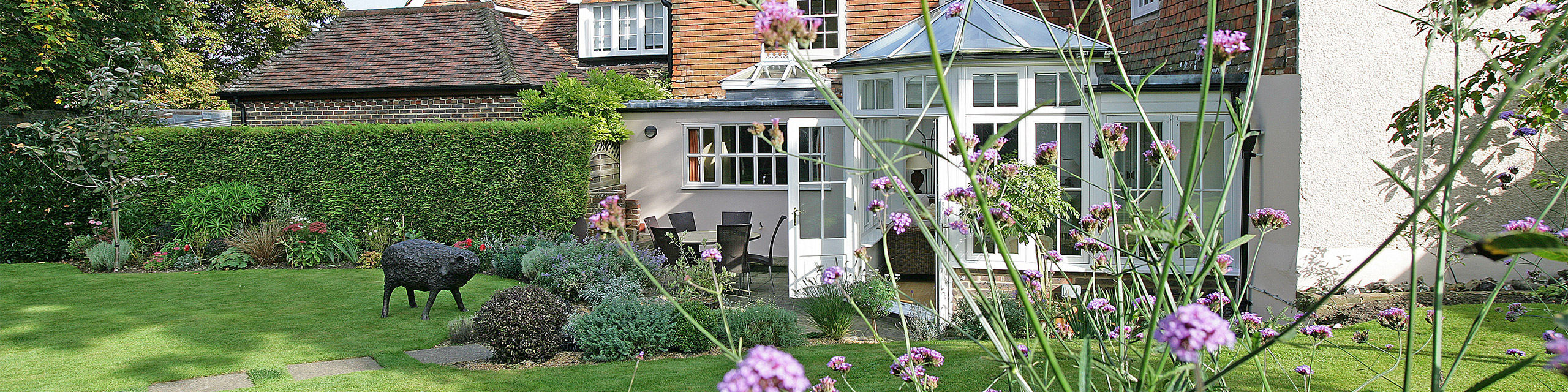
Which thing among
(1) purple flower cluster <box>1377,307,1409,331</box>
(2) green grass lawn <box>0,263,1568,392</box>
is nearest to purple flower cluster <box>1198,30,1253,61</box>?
(1) purple flower cluster <box>1377,307,1409,331</box>

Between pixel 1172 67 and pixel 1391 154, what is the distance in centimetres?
265

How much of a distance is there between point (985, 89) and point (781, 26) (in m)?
5.53

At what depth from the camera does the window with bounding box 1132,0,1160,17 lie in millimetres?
8789

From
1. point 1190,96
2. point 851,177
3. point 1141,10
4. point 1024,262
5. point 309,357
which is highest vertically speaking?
point 1141,10

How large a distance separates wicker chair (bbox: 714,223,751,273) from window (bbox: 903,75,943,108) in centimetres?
201

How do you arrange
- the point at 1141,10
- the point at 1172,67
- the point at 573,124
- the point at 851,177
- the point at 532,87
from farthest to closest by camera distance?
the point at 532,87, the point at 573,124, the point at 1141,10, the point at 1172,67, the point at 851,177

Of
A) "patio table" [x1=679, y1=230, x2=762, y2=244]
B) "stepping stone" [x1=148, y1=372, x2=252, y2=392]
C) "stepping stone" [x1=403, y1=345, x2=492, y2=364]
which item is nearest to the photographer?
"stepping stone" [x1=148, y1=372, x2=252, y2=392]

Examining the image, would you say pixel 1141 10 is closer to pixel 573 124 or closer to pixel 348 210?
pixel 573 124

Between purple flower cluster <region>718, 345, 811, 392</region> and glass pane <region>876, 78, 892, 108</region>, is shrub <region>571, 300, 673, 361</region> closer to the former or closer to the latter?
glass pane <region>876, 78, 892, 108</region>

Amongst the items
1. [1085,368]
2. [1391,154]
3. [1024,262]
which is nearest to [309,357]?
[1024,262]

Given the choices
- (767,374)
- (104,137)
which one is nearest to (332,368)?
(767,374)

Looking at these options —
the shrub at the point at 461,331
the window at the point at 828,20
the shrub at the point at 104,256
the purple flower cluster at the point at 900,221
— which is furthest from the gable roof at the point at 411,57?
the purple flower cluster at the point at 900,221

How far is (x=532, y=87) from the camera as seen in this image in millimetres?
13039

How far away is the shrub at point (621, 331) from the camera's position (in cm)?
579
